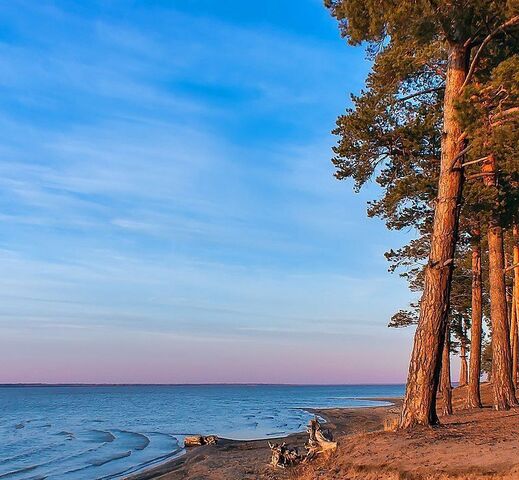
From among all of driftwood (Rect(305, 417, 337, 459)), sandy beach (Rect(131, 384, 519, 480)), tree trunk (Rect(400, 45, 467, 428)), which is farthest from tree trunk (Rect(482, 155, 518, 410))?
driftwood (Rect(305, 417, 337, 459))

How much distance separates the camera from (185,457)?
25250 millimetres

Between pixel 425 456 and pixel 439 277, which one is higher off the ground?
pixel 439 277

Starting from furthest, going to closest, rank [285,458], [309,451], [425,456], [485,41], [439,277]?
[285,458], [309,451], [485,41], [439,277], [425,456]

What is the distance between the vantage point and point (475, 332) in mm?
23203

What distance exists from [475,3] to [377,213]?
9051mm

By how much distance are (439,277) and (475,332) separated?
11375 mm

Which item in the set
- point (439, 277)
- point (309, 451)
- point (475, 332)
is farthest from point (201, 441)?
point (439, 277)

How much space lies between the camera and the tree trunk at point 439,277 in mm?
12688

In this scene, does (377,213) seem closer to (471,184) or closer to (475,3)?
(471,184)

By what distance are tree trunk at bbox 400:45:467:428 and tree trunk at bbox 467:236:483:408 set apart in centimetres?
965

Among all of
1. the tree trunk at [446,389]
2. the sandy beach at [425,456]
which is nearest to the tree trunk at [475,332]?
the tree trunk at [446,389]

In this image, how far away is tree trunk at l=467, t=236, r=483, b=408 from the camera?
23.1 meters

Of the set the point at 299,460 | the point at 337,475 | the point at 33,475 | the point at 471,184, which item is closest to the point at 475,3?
the point at 471,184

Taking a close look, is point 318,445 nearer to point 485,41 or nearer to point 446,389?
point 485,41
